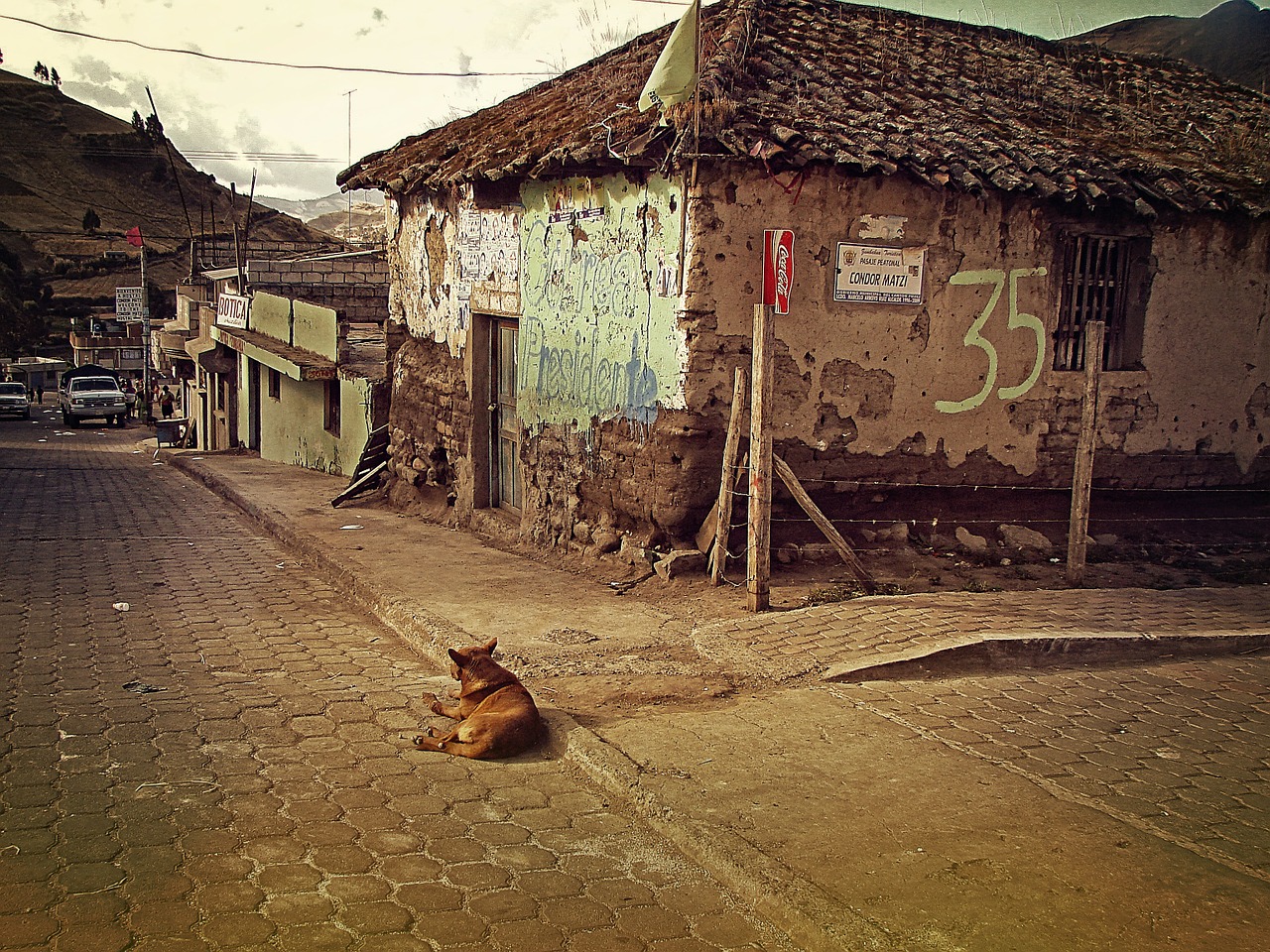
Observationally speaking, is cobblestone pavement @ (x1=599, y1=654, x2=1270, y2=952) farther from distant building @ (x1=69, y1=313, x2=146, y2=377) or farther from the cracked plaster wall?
distant building @ (x1=69, y1=313, x2=146, y2=377)

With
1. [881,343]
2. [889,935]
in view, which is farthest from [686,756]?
[881,343]

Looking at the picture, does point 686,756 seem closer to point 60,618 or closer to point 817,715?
point 817,715

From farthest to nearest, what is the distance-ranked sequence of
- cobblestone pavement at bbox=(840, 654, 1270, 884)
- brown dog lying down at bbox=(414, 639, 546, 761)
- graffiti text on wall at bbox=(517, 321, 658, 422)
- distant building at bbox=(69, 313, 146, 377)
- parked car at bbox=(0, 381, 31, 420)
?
1. distant building at bbox=(69, 313, 146, 377)
2. parked car at bbox=(0, 381, 31, 420)
3. graffiti text on wall at bbox=(517, 321, 658, 422)
4. brown dog lying down at bbox=(414, 639, 546, 761)
5. cobblestone pavement at bbox=(840, 654, 1270, 884)

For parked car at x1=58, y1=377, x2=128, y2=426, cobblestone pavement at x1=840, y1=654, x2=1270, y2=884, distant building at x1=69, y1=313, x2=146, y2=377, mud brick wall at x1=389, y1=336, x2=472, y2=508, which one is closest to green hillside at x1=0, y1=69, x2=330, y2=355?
distant building at x1=69, y1=313, x2=146, y2=377

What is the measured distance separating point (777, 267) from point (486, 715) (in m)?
3.56

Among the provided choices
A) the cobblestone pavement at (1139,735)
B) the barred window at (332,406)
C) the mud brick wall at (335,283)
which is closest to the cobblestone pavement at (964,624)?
the cobblestone pavement at (1139,735)

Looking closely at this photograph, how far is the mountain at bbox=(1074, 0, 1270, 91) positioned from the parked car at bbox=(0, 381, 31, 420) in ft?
145

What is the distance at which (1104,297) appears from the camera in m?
9.27

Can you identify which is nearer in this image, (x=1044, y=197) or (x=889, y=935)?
(x=889, y=935)

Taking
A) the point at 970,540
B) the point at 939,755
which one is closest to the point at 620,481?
the point at 970,540

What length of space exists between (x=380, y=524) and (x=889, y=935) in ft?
29.9

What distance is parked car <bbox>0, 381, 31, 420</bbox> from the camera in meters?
46.9

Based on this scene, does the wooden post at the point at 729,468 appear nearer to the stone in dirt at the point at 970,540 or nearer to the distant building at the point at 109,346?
the stone in dirt at the point at 970,540

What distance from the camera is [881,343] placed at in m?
8.42
